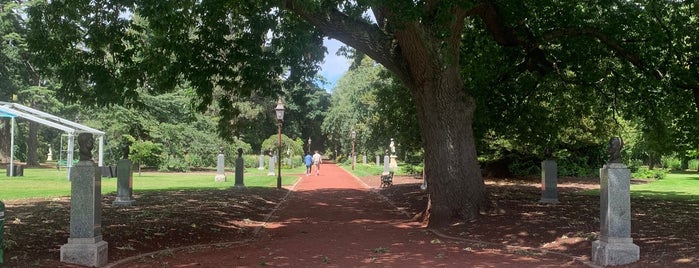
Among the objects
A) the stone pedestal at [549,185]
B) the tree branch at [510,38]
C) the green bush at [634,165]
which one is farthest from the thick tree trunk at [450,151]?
the green bush at [634,165]

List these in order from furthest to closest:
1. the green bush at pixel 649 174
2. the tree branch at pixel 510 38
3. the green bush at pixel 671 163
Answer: the green bush at pixel 671 163 → the green bush at pixel 649 174 → the tree branch at pixel 510 38

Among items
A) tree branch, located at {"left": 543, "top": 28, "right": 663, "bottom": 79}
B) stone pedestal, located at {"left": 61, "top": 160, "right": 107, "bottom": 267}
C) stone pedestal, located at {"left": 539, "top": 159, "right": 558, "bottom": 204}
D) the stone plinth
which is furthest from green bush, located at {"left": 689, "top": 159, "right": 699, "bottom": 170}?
the stone plinth

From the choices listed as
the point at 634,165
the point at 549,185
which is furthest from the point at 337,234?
the point at 634,165

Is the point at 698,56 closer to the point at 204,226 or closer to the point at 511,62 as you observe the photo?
the point at 511,62

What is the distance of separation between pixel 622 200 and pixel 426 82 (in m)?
4.85

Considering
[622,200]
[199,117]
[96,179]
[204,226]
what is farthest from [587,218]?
[199,117]

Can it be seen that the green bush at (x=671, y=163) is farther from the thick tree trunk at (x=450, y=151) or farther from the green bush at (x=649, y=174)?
the thick tree trunk at (x=450, y=151)

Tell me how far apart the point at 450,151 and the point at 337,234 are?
2.87 meters

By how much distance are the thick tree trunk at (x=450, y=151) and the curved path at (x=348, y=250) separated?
798mm

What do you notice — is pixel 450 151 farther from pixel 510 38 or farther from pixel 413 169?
pixel 413 169

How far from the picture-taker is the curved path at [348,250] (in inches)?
310

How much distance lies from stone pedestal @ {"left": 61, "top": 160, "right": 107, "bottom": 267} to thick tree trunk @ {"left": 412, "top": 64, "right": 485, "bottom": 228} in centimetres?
654

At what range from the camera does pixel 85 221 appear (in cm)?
752

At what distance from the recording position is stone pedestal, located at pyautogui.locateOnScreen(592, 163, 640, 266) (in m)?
7.47
